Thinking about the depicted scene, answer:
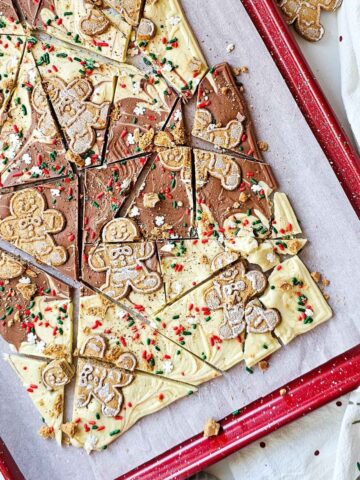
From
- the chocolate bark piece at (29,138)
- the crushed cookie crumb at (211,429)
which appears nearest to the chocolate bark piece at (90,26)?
the chocolate bark piece at (29,138)

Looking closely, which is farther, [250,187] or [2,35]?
[2,35]

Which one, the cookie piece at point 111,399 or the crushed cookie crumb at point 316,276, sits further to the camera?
the cookie piece at point 111,399

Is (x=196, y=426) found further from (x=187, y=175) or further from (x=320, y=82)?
(x=320, y=82)

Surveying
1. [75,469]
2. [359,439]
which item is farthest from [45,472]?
[359,439]

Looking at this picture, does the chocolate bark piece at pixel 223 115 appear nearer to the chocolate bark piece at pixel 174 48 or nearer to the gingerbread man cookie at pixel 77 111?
the chocolate bark piece at pixel 174 48

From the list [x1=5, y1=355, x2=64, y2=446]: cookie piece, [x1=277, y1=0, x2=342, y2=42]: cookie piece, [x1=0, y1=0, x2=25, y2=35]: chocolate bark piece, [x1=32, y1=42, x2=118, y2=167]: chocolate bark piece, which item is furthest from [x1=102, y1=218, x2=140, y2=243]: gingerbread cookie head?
[x1=277, y1=0, x2=342, y2=42]: cookie piece

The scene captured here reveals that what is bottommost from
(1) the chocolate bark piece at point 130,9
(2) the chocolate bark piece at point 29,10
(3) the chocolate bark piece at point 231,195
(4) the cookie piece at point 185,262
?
(4) the cookie piece at point 185,262
